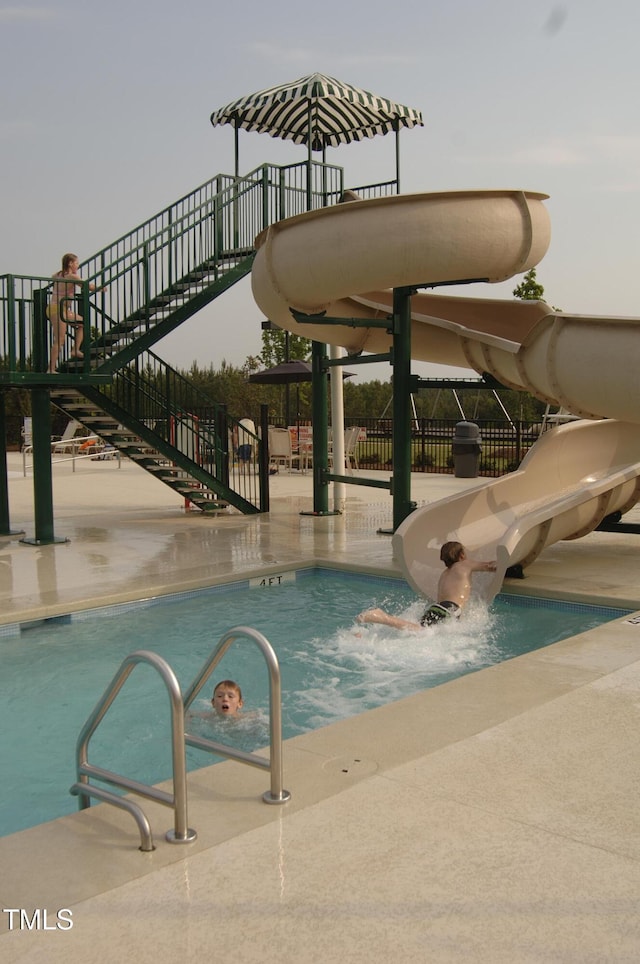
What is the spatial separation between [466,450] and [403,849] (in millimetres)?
18149

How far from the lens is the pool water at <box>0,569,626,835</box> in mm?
5711

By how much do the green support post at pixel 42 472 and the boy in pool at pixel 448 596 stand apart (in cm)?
530

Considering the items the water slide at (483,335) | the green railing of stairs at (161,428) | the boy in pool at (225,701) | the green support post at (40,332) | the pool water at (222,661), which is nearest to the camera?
the pool water at (222,661)

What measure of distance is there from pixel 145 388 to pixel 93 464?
1242 cm

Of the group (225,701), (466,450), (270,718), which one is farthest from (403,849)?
(466,450)

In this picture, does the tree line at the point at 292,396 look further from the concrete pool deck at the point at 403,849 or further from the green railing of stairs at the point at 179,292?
the concrete pool deck at the point at 403,849

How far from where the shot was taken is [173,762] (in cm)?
351

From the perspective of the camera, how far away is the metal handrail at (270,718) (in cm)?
376

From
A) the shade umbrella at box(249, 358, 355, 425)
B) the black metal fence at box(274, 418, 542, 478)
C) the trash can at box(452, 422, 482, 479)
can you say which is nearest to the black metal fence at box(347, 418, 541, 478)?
the black metal fence at box(274, 418, 542, 478)

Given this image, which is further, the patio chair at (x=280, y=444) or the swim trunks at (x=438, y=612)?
the patio chair at (x=280, y=444)

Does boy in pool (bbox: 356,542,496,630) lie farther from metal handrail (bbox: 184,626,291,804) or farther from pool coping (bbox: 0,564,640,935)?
metal handrail (bbox: 184,626,291,804)

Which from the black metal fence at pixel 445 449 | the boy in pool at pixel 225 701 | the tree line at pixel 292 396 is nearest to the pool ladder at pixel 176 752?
the boy in pool at pixel 225 701

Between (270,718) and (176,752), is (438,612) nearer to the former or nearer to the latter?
(270,718)

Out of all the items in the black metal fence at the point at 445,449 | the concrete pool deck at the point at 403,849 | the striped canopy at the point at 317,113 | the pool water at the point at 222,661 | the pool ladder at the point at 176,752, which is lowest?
the pool water at the point at 222,661
